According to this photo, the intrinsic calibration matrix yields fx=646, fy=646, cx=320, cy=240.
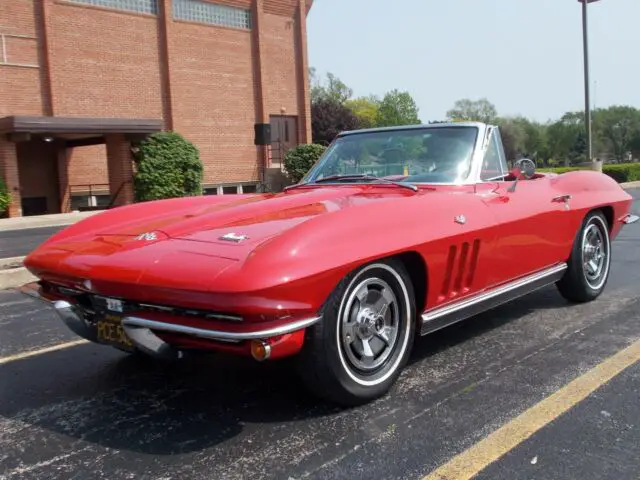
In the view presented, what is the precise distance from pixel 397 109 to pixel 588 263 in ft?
239

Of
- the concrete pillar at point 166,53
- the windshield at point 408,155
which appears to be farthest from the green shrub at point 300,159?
the windshield at point 408,155

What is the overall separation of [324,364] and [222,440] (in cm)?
57

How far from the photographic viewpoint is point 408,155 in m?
4.61

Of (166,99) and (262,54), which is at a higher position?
(262,54)

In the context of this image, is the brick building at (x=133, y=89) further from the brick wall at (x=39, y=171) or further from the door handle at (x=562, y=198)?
the door handle at (x=562, y=198)

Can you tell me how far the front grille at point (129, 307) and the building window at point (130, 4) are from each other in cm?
2321

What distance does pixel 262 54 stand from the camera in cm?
2883

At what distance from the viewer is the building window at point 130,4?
24.1 m

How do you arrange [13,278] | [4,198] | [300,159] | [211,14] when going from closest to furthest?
[13,278], [4,198], [300,159], [211,14]

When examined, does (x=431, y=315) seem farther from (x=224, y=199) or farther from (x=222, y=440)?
(x=224, y=199)

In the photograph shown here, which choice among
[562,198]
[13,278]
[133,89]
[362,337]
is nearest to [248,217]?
[362,337]

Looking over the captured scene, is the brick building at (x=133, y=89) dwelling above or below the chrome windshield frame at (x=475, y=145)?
above

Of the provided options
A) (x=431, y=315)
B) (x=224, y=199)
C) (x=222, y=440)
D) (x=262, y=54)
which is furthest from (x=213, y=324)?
(x=262, y=54)

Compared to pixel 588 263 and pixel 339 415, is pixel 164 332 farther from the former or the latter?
pixel 588 263
